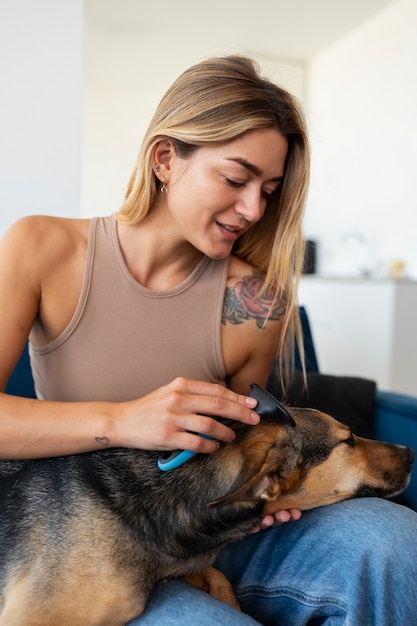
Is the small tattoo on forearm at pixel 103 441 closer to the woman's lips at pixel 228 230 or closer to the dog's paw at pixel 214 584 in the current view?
the dog's paw at pixel 214 584

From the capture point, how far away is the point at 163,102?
1465 mm

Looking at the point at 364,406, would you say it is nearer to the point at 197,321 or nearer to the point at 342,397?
the point at 342,397

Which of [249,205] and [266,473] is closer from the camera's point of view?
[266,473]

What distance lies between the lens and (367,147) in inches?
209

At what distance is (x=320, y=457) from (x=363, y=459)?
0.40 ft

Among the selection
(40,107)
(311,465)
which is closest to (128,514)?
(311,465)

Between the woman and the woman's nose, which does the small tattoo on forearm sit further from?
the woman's nose

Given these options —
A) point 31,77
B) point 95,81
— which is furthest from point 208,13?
point 31,77

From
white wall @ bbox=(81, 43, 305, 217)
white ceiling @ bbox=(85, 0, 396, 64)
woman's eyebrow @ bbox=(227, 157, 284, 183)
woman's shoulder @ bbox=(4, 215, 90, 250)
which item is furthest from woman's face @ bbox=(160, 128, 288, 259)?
white wall @ bbox=(81, 43, 305, 217)

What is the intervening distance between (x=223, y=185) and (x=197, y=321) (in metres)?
0.34

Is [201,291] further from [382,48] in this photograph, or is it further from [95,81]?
[95,81]

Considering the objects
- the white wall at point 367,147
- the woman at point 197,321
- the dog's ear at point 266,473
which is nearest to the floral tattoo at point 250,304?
the woman at point 197,321

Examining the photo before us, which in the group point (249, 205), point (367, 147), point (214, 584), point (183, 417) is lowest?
point (214, 584)

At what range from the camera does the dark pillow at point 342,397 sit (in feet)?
6.56
